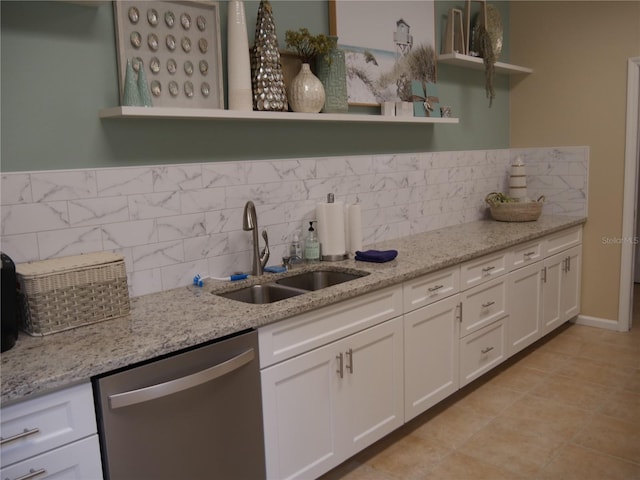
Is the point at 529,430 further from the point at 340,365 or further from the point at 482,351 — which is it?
the point at 340,365

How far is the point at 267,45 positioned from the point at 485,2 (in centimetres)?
215

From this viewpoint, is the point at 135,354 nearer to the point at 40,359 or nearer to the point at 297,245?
the point at 40,359

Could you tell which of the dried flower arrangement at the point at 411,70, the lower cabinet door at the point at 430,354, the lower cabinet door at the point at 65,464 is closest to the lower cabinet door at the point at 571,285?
the lower cabinet door at the point at 430,354

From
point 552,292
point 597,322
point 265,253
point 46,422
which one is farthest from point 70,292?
point 597,322

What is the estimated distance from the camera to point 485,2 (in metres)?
4.00

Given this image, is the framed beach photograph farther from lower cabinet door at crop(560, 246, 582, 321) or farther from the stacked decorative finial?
lower cabinet door at crop(560, 246, 582, 321)

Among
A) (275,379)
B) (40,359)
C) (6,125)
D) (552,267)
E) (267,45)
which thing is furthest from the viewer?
(552,267)

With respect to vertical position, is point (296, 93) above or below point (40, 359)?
above

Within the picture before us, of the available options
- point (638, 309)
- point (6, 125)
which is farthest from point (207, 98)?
point (638, 309)

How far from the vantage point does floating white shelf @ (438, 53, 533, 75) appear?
3695 millimetres

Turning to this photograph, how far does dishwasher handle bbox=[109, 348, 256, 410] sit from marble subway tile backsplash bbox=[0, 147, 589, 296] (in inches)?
26.5

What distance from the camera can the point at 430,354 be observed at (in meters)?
2.88

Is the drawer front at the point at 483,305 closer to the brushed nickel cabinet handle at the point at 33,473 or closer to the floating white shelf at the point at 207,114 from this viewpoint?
the floating white shelf at the point at 207,114

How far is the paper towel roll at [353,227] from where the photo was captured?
2996 millimetres
